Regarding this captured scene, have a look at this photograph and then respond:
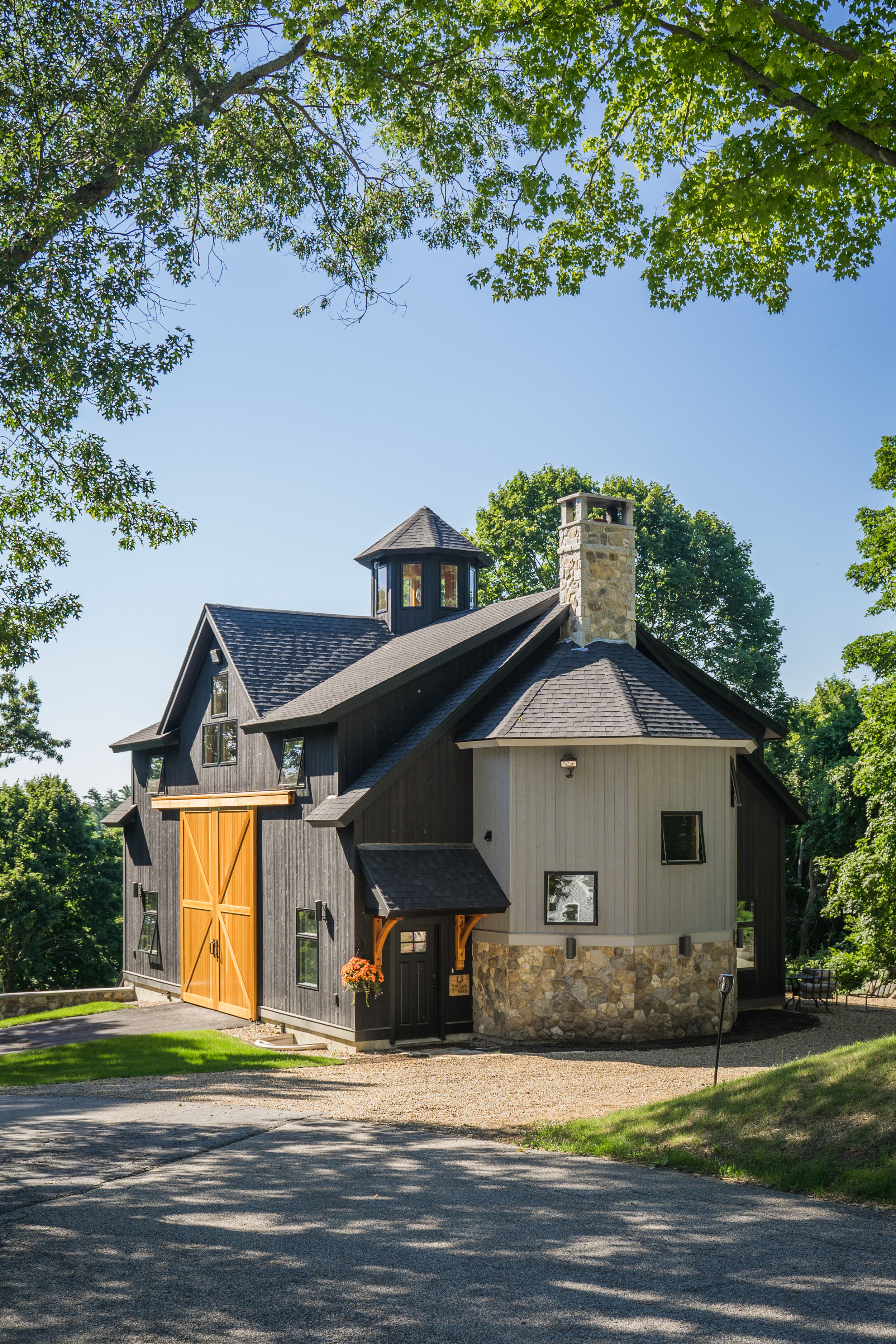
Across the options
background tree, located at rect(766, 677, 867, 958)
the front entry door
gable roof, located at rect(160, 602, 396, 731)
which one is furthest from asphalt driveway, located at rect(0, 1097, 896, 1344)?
background tree, located at rect(766, 677, 867, 958)

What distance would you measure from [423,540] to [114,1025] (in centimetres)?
1150

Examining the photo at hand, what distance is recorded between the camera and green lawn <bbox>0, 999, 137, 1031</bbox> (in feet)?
74.1

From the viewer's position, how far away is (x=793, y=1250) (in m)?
6.41

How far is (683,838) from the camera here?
17344 mm

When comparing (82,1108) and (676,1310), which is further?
(82,1108)

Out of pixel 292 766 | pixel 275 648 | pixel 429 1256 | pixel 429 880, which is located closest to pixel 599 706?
pixel 429 880

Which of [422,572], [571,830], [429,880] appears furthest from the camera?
[422,572]

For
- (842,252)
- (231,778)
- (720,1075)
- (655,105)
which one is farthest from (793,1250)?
(231,778)

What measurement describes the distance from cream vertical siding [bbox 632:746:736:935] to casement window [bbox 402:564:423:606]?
8.80 meters

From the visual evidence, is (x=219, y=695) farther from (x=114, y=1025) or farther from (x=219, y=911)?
(x=114, y=1025)

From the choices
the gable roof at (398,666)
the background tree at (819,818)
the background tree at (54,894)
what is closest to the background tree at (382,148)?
the gable roof at (398,666)

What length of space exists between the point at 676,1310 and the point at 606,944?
11166 mm

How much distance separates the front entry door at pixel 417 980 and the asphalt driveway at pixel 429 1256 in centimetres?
793

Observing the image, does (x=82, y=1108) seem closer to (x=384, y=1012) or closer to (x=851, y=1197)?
(x=384, y=1012)
